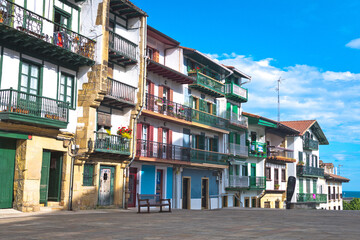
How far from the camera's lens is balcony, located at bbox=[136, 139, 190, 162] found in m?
27.3

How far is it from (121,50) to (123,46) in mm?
340

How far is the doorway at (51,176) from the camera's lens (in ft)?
68.0

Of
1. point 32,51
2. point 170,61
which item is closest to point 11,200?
point 32,51

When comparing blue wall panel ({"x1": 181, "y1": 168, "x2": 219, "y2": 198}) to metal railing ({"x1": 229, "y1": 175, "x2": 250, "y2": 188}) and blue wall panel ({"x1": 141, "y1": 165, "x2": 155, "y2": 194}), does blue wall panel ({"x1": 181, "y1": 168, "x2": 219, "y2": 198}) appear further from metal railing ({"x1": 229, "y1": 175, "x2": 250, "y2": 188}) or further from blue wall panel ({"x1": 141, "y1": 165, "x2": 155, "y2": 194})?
blue wall panel ({"x1": 141, "y1": 165, "x2": 155, "y2": 194})

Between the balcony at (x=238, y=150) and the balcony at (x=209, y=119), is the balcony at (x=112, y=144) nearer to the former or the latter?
the balcony at (x=209, y=119)

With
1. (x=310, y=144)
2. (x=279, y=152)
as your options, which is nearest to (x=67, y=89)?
(x=279, y=152)

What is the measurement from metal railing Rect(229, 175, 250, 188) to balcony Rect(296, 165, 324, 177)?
12.6 m

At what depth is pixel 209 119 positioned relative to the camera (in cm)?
3500

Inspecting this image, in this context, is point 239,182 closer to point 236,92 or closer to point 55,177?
point 236,92

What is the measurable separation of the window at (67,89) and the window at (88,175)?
3357mm

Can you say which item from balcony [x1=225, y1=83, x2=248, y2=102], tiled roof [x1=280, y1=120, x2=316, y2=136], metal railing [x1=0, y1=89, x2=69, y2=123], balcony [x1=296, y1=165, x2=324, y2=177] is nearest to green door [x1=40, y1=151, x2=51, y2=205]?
metal railing [x1=0, y1=89, x2=69, y2=123]

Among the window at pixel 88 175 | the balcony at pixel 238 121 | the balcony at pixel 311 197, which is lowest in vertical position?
the balcony at pixel 311 197

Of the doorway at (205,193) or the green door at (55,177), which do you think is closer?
the green door at (55,177)

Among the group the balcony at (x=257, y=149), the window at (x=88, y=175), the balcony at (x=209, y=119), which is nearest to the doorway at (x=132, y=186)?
the window at (x=88, y=175)
